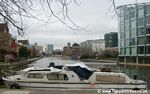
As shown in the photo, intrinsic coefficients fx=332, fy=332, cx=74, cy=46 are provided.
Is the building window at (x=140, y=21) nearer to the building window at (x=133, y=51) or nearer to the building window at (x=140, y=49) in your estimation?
the building window at (x=140, y=49)

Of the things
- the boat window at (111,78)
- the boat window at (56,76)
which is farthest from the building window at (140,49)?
the boat window at (56,76)

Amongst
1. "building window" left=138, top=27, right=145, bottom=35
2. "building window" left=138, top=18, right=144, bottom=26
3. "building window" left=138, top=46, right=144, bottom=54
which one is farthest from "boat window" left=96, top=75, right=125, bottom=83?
"building window" left=138, top=46, right=144, bottom=54

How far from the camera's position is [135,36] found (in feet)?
324

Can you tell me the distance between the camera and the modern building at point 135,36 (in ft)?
301

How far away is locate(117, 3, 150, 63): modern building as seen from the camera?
301ft

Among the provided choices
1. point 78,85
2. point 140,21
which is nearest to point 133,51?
point 140,21

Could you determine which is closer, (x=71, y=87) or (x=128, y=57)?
(x=71, y=87)

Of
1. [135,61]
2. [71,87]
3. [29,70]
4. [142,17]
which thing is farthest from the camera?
[135,61]

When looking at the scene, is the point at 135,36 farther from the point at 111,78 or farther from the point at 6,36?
the point at 6,36

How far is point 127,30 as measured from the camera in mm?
103875

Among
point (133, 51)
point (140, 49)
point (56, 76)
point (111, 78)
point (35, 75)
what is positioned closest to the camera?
point (111, 78)

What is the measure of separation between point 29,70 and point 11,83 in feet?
6.48

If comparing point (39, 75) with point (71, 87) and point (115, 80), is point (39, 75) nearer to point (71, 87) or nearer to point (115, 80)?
point (71, 87)

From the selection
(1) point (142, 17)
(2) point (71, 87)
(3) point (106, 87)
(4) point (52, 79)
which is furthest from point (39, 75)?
(1) point (142, 17)
